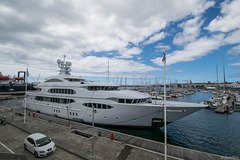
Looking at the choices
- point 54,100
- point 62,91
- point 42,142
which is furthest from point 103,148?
point 54,100

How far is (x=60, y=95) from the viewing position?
706 inches

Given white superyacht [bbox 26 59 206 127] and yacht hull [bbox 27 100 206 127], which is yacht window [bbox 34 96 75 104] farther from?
yacht hull [bbox 27 100 206 127]

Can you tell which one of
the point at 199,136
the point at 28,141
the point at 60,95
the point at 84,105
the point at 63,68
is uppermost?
the point at 63,68

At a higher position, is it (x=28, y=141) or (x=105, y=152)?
(x=28, y=141)

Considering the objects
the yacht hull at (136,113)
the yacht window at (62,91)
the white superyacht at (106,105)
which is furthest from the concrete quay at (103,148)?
the yacht window at (62,91)

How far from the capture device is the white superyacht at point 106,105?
12.8 meters

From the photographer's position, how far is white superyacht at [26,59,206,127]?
12.8 meters

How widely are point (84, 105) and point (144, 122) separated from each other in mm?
8354

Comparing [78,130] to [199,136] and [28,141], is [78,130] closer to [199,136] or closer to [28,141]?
[28,141]

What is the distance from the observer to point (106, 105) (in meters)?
14.0

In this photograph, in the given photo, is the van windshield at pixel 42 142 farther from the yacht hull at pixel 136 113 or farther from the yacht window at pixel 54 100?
the yacht window at pixel 54 100

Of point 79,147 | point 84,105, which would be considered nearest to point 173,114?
point 79,147

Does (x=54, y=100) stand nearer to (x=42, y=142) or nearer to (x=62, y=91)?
(x=62, y=91)

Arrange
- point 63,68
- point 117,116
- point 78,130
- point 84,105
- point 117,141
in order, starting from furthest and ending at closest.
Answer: point 63,68, point 84,105, point 117,116, point 78,130, point 117,141
